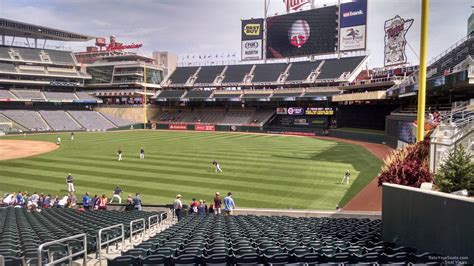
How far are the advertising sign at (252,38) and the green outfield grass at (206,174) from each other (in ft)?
131

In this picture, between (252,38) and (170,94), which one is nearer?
(252,38)

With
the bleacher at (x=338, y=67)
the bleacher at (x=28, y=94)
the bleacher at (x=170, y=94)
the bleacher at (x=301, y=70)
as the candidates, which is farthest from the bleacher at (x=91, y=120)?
the bleacher at (x=338, y=67)

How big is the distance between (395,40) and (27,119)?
229ft

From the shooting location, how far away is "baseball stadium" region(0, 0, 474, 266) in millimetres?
7703

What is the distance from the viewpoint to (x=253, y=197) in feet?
69.9

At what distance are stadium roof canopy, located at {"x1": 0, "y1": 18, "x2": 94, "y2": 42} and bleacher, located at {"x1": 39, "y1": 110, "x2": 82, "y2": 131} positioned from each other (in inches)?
788

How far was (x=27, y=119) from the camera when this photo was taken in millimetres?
71500

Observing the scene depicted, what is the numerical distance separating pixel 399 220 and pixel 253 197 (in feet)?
44.2

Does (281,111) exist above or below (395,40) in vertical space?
below

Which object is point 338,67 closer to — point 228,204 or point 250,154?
point 250,154

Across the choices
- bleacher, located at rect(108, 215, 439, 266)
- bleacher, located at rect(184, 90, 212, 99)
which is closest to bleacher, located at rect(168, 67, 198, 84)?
bleacher, located at rect(184, 90, 212, 99)

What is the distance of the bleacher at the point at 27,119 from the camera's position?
69250 millimetres

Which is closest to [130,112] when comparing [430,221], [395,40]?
[395,40]

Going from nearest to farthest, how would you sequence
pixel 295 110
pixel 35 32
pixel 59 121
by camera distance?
pixel 295 110 → pixel 59 121 → pixel 35 32
